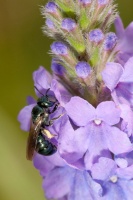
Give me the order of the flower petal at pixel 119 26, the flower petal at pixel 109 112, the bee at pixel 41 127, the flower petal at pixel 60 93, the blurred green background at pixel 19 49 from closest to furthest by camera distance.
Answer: the flower petal at pixel 109 112 → the flower petal at pixel 60 93 → the bee at pixel 41 127 → the flower petal at pixel 119 26 → the blurred green background at pixel 19 49

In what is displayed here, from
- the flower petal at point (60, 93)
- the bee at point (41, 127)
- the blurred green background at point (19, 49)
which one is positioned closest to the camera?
the flower petal at point (60, 93)

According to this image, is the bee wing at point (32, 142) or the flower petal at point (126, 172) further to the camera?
the bee wing at point (32, 142)

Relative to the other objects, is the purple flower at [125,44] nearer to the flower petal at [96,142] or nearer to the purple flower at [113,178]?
the flower petal at [96,142]

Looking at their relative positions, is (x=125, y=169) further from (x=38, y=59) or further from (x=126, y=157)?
(x=38, y=59)

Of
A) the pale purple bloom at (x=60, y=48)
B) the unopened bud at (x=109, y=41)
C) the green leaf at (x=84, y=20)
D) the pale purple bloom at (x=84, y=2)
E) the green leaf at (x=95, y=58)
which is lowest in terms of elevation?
the green leaf at (x=95, y=58)

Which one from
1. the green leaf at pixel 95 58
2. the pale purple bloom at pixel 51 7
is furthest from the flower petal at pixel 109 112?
the pale purple bloom at pixel 51 7

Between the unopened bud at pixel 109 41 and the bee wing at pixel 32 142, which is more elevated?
the unopened bud at pixel 109 41

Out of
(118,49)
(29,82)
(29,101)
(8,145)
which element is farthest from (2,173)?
(118,49)

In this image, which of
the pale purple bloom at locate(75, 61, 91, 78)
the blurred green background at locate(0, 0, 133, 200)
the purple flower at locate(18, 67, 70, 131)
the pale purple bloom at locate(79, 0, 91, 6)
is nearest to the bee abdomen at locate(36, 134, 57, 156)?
the purple flower at locate(18, 67, 70, 131)
